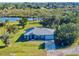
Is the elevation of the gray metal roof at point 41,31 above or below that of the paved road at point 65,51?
above

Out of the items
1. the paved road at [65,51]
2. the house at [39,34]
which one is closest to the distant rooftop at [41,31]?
the house at [39,34]

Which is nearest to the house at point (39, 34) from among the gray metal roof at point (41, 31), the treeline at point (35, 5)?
the gray metal roof at point (41, 31)

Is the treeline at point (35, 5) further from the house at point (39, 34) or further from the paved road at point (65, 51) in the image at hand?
the paved road at point (65, 51)

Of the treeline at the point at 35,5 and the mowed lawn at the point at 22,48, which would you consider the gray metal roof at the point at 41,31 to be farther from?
the treeline at the point at 35,5

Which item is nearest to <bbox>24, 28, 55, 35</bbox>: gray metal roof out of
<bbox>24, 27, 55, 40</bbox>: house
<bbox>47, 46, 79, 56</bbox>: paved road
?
<bbox>24, 27, 55, 40</bbox>: house

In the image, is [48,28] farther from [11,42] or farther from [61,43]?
[11,42]

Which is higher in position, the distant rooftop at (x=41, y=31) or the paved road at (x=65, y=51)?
the distant rooftop at (x=41, y=31)

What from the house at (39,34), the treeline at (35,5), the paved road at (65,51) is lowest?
the paved road at (65,51)

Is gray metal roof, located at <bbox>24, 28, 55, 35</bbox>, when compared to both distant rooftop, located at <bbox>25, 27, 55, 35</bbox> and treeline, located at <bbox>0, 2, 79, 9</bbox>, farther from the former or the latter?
treeline, located at <bbox>0, 2, 79, 9</bbox>

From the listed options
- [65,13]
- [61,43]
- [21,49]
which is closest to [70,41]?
[61,43]
